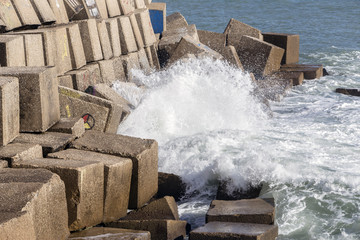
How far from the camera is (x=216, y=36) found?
12547mm

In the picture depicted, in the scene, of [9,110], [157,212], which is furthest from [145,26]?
[157,212]

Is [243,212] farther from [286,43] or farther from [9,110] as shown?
[286,43]

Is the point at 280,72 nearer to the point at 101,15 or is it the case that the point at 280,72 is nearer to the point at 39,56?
the point at 101,15

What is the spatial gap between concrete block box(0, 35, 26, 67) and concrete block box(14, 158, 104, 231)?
6.17 feet

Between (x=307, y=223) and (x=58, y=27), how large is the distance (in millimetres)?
4130

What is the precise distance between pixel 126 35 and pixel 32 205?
235 inches

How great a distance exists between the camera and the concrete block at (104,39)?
8609 mm

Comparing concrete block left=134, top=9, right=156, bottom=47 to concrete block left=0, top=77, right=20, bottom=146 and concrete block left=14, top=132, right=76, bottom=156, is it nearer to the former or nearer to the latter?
concrete block left=14, top=132, right=76, bottom=156

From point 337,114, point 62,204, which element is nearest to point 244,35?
point 337,114

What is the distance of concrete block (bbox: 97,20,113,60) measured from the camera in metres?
8.61

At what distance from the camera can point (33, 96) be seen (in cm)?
523

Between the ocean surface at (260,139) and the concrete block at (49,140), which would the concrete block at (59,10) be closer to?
the ocean surface at (260,139)

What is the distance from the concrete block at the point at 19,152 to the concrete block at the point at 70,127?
0.59m

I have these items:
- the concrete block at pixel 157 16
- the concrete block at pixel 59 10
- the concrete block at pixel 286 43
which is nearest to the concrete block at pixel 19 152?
the concrete block at pixel 59 10
